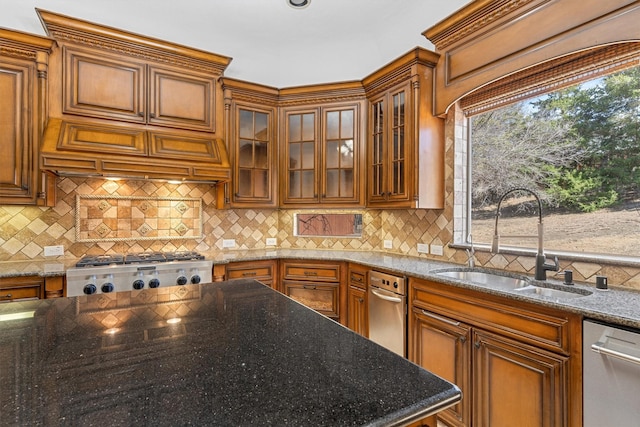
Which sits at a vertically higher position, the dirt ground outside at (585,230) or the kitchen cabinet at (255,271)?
the dirt ground outside at (585,230)

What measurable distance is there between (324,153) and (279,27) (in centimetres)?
134

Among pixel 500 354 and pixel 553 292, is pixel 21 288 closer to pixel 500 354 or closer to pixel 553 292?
pixel 500 354

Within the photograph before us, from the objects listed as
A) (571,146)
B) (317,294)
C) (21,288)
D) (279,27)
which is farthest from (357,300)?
(279,27)

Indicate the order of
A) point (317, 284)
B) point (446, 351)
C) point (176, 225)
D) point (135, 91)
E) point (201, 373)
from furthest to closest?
point (176, 225)
point (317, 284)
point (135, 91)
point (446, 351)
point (201, 373)

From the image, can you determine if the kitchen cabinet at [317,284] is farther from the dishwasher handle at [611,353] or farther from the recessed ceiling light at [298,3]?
the recessed ceiling light at [298,3]

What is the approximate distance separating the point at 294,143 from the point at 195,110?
1.02 metres

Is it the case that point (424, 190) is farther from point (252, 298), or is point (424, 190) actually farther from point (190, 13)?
point (190, 13)

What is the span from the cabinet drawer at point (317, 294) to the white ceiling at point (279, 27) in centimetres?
227

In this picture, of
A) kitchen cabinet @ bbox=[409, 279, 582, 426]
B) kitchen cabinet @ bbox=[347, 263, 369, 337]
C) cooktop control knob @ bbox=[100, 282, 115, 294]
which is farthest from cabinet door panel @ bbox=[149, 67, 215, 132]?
kitchen cabinet @ bbox=[409, 279, 582, 426]

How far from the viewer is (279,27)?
3434 millimetres

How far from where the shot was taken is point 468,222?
2.86 m

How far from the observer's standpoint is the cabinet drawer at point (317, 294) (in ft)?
10.4

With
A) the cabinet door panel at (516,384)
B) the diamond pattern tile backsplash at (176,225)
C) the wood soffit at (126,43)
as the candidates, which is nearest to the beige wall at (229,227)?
the diamond pattern tile backsplash at (176,225)

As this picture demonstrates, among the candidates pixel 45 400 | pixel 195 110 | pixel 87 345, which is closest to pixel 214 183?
pixel 195 110
